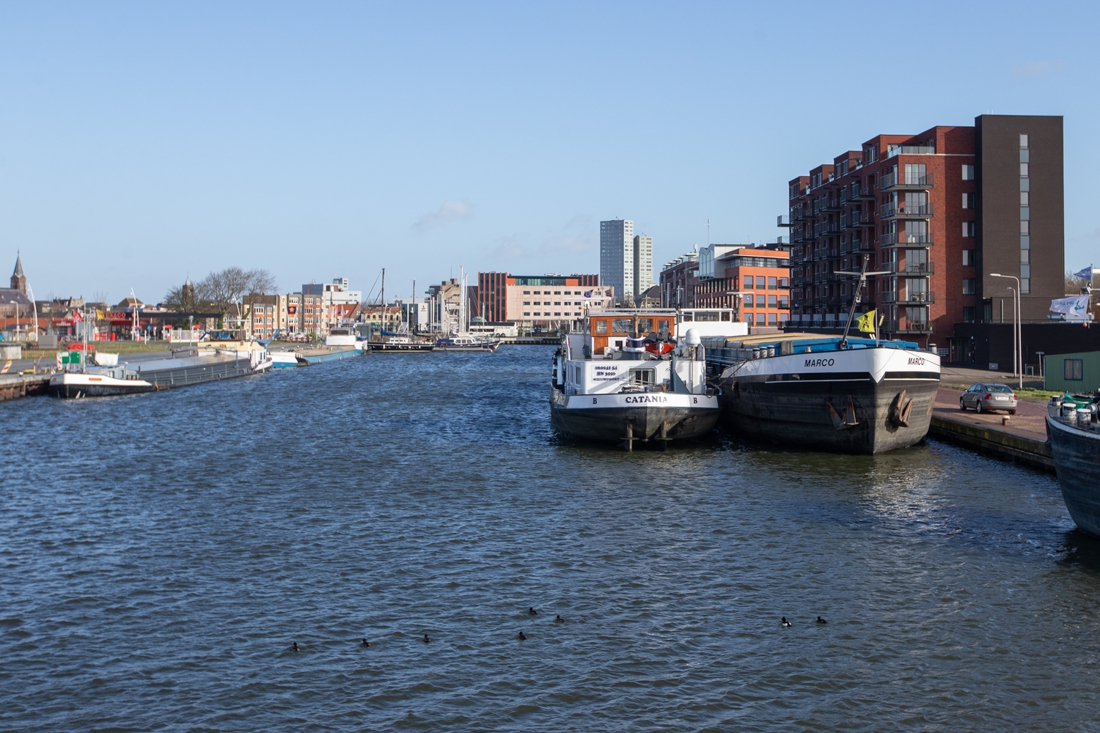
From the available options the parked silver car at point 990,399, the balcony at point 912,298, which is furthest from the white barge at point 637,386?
the balcony at point 912,298

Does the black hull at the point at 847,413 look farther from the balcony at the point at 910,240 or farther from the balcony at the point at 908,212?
the balcony at the point at 908,212

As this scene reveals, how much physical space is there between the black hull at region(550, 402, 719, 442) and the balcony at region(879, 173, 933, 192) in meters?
47.9

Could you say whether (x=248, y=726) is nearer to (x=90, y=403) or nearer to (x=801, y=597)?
(x=801, y=597)

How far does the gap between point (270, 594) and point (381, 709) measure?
6442 millimetres

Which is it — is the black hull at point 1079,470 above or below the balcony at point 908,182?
below

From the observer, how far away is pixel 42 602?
19.5 m

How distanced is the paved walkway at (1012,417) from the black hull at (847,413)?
8.52 feet

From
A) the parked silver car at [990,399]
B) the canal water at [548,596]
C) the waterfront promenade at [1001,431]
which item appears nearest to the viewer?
the canal water at [548,596]

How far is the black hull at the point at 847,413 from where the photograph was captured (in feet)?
120

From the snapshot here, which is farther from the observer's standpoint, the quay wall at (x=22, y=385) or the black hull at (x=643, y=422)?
the quay wall at (x=22, y=385)

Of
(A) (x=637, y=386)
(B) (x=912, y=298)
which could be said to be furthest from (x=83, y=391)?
(B) (x=912, y=298)

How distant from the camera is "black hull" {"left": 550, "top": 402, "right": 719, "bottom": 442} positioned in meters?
38.8

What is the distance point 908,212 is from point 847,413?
4972 cm

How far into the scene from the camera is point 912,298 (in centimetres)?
7975
